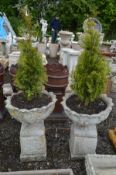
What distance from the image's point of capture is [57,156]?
5059 millimetres

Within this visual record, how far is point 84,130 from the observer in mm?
4832

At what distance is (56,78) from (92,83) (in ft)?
4.16

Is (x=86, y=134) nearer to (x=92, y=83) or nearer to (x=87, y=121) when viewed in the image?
(x=87, y=121)

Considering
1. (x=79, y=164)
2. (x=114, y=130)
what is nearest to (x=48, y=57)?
(x=114, y=130)

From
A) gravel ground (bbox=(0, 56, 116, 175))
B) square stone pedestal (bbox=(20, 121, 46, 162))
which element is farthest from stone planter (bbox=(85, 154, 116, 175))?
square stone pedestal (bbox=(20, 121, 46, 162))

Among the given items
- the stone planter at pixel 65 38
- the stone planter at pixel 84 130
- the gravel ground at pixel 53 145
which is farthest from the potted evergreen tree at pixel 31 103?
the stone planter at pixel 65 38

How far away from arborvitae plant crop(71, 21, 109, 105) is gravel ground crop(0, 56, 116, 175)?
3.27ft

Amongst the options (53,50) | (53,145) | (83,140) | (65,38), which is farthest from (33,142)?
(53,50)

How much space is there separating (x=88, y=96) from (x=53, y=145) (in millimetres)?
1133

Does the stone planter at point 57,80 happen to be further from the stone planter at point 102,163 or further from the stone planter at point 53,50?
the stone planter at point 53,50

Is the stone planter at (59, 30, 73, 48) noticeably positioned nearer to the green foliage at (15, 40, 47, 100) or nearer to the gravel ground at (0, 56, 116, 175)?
the gravel ground at (0, 56, 116, 175)

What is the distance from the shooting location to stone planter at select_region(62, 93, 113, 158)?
4539mm

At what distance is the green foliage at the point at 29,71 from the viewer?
14.7 ft

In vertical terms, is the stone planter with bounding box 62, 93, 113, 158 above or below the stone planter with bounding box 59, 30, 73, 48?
below
